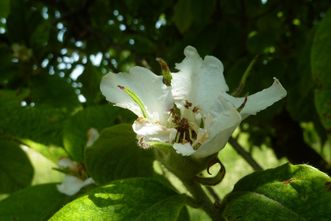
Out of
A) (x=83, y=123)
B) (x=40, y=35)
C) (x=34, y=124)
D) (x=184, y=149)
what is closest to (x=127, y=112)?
(x=83, y=123)

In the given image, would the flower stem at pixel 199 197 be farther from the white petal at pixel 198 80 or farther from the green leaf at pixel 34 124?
the green leaf at pixel 34 124

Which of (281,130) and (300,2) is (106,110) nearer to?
(300,2)

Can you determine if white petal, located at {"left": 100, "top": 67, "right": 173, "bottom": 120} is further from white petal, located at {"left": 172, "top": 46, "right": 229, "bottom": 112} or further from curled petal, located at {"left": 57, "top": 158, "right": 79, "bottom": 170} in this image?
curled petal, located at {"left": 57, "top": 158, "right": 79, "bottom": 170}

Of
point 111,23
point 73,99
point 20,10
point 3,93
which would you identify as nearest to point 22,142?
point 3,93

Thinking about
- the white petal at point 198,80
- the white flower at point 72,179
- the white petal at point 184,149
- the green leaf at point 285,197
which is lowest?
the white flower at point 72,179

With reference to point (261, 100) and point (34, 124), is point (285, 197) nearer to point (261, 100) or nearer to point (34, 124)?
point (261, 100)

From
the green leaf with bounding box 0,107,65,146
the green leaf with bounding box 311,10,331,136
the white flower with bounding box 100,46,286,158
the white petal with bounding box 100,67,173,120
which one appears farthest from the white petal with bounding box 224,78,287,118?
the green leaf with bounding box 0,107,65,146

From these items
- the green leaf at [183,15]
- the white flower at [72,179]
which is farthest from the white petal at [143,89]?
the green leaf at [183,15]
